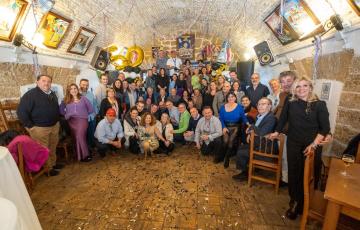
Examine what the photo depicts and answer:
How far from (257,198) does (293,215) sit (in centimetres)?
50

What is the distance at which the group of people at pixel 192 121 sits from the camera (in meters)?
2.29

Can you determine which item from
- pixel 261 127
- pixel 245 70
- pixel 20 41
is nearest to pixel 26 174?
pixel 20 41

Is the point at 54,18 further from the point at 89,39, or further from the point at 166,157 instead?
the point at 166,157

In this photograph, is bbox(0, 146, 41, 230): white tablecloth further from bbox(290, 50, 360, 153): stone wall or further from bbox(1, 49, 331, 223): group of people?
bbox(290, 50, 360, 153): stone wall

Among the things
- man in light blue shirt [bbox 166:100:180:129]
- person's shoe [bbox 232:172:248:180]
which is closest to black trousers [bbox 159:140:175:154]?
man in light blue shirt [bbox 166:100:180:129]

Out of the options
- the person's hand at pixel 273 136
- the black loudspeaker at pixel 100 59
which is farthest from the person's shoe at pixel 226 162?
the black loudspeaker at pixel 100 59

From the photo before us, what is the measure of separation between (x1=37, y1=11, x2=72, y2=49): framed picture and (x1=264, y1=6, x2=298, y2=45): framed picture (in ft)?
14.6

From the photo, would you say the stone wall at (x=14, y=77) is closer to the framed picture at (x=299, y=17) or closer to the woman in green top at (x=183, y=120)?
the woman in green top at (x=183, y=120)

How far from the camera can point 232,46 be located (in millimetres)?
7645

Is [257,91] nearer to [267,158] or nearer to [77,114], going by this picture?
[267,158]

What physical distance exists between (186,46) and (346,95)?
598 centimetres

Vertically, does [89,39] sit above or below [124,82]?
above

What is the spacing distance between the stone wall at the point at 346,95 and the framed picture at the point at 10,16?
4982 mm

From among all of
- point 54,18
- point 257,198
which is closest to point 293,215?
point 257,198
